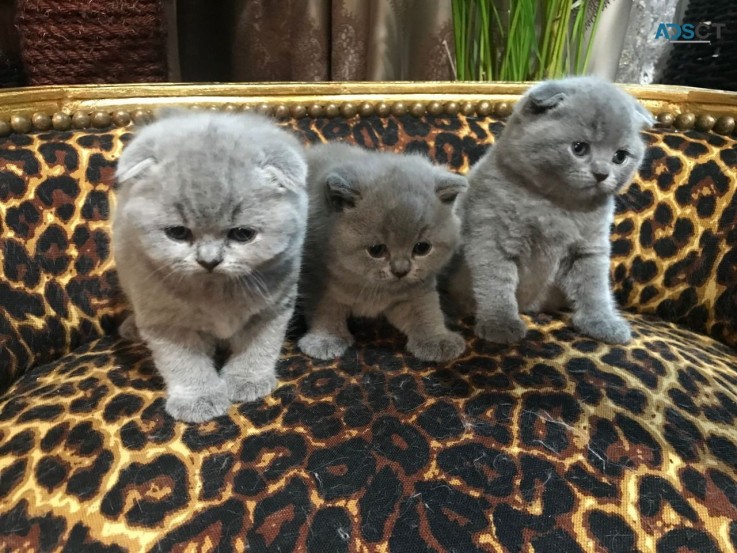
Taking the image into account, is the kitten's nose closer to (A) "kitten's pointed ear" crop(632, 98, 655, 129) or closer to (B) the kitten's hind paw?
(B) the kitten's hind paw

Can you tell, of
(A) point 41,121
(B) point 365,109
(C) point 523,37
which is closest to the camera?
(A) point 41,121

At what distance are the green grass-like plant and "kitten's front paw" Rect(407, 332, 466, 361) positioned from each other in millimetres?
1082

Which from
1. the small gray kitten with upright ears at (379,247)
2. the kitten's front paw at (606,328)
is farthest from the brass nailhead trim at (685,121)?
the small gray kitten with upright ears at (379,247)

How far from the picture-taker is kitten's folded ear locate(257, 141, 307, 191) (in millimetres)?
930

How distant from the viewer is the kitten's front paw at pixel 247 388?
3.44 feet

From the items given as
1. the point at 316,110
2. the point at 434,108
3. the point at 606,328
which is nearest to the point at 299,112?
the point at 316,110

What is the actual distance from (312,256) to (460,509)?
2.04 feet

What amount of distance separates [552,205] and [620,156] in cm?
17

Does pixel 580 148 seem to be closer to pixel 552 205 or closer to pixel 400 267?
pixel 552 205

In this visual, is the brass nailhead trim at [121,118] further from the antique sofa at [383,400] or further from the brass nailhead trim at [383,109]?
the brass nailhead trim at [383,109]

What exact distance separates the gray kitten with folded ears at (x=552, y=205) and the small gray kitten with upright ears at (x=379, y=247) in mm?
100

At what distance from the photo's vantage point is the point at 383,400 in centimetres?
104

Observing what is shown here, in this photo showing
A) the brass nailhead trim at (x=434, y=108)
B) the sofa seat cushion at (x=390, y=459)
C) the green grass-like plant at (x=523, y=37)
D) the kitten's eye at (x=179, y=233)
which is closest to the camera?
the sofa seat cushion at (x=390, y=459)

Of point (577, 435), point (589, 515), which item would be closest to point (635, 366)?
point (577, 435)
